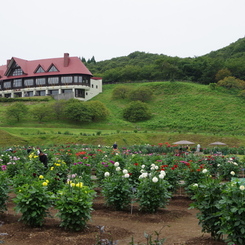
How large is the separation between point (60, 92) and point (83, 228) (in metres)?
57.8

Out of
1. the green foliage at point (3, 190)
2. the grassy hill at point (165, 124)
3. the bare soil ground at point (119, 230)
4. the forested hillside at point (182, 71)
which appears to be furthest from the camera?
the forested hillside at point (182, 71)

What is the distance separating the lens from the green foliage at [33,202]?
257 inches

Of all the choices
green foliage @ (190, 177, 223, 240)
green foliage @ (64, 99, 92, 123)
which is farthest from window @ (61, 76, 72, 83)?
green foliage @ (190, 177, 223, 240)

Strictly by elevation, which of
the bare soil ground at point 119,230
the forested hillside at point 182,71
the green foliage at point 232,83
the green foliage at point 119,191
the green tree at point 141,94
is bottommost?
the bare soil ground at point 119,230

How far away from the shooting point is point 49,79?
6319cm

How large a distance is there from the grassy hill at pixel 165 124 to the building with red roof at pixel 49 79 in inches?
246

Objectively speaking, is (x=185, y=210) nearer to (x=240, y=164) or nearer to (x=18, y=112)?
(x=240, y=164)

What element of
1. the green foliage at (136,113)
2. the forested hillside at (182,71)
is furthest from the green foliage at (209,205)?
the forested hillside at (182,71)

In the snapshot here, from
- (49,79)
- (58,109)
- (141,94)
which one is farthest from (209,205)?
(49,79)

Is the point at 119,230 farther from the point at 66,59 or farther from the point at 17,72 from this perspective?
the point at 17,72

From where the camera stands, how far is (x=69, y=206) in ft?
20.6

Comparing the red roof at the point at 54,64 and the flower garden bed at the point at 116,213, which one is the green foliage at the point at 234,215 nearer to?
the flower garden bed at the point at 116,213

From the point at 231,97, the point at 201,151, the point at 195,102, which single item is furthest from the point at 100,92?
the point at 201,151

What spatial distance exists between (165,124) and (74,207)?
1772 inches
